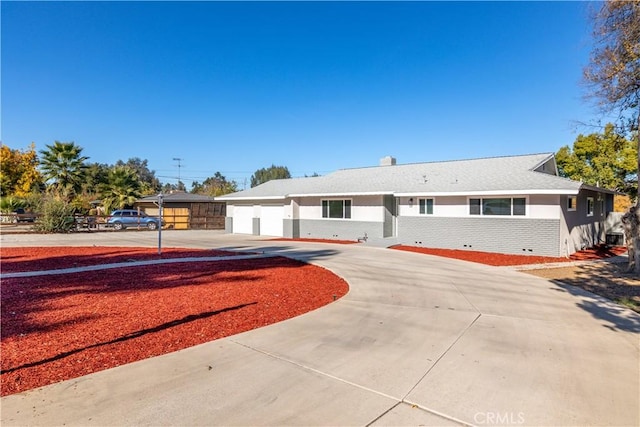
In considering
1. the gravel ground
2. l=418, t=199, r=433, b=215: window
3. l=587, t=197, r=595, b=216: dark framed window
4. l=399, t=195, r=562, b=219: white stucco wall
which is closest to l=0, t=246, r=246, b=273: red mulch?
l=399, t=195, r=562, b=219: white stucco wall

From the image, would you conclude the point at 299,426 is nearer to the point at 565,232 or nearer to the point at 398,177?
the point at 565,232

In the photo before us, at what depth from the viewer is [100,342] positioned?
4.67 metres

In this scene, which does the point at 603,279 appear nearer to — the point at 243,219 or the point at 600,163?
the point at 243,219

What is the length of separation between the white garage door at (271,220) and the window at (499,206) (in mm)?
12790

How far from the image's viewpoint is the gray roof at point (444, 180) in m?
14.6

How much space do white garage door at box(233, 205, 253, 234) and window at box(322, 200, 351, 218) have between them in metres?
7.14

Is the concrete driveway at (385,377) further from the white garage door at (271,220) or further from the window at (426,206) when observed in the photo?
the white garage door at (271,220)

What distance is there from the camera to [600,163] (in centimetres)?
2825

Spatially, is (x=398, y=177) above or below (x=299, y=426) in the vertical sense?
above

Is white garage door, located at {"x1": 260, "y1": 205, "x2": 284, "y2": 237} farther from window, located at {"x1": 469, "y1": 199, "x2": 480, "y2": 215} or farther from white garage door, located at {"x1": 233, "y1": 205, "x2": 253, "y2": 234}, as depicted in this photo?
window, located at {"x1": 469, "y1": 199, "x2": 480, "y2": 215}

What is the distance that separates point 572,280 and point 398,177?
12.1 m

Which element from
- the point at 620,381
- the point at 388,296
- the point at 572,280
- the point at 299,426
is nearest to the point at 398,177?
the point at 572,280

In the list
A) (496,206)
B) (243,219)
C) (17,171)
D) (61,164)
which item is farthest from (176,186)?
(496,206)

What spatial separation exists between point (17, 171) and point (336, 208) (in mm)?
36062
